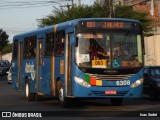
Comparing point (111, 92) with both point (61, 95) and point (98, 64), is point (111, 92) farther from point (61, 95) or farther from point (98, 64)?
point (61, 95)

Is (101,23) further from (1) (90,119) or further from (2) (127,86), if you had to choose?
(1) (90,119)

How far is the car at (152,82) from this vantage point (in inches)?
923

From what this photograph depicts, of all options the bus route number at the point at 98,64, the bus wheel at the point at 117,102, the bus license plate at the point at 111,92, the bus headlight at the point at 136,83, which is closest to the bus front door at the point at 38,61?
the bus wheel at the point at 117,102

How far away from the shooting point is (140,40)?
744 inches

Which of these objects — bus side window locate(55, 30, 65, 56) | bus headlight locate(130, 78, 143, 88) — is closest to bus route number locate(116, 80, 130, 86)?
bus headlight locate(130, 78, 143, 88)

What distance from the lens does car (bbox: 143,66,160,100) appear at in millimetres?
23455

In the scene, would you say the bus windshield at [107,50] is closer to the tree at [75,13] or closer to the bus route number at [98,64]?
the bus route number at [98,64]

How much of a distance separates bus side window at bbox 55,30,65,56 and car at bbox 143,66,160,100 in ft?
18.8

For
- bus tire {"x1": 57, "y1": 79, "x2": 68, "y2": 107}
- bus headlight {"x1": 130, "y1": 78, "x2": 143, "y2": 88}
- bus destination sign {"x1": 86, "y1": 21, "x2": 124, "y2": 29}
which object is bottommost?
bus tire {"x1": 57, "y1": 79, "x2": 68, "y2": 107}

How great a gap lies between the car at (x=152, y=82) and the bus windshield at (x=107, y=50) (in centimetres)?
505

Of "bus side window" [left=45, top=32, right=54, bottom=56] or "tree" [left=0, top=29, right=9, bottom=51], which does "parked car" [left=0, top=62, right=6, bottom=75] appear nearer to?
"bus side window" [left=45, top=32, right=54, bottom=56]

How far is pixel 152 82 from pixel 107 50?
20.0 ft

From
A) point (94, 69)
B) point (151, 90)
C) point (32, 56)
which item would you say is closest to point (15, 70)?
point (32, 56)

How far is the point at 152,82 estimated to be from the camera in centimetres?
2377
